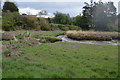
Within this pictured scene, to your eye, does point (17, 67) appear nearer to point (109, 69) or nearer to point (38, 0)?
point (109, 69)

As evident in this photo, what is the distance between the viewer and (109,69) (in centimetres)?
375

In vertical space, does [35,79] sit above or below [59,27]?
below

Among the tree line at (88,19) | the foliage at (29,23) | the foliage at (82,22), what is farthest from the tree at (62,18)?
the foliage at (29,23)

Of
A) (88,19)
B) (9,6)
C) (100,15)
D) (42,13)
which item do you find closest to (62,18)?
(42,13)

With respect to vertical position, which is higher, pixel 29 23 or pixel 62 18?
pixel 62 18

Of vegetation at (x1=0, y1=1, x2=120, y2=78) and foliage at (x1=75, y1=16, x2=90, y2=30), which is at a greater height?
foliage at (x1=75, y1=16, x2=90, y2=30)

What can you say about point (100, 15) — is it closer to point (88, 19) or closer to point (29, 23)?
point (88, 19)

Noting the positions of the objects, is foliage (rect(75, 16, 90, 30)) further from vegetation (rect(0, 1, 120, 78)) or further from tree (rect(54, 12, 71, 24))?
tree (rect(54, 12, 71, 24))

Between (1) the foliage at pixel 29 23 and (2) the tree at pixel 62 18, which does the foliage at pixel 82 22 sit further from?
(1) the foliage at pixel 29 23

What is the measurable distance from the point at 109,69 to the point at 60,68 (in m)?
1.46

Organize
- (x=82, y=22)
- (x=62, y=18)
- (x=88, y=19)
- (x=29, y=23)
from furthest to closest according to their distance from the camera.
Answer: (x=62, y=18) < (x=82, y=22) < (x=88, y=19) < (x=29, y=23)

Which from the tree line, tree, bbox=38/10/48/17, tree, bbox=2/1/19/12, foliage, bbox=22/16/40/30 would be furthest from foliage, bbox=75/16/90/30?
tree, bbox=2/1/19/12

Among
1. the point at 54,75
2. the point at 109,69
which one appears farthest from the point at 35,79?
the point at 109,69

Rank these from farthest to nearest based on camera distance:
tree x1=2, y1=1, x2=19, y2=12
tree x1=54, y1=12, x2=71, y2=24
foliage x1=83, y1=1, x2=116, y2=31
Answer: tree x1=54, y1=12, x2=71, y2=24
foliage x1=83, y1=1, x2=116, y2=31
tree x1=2, y1=1, x2=19, y2=12
